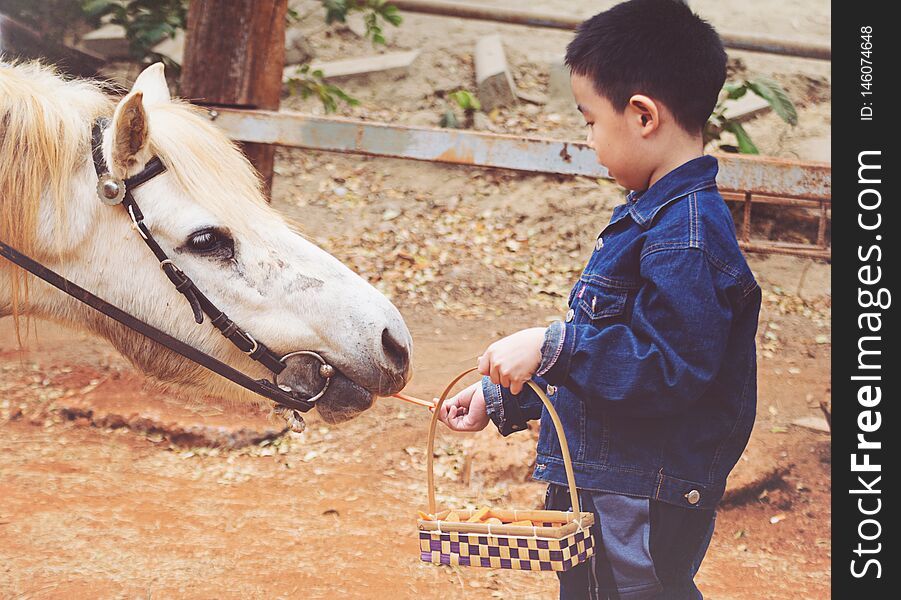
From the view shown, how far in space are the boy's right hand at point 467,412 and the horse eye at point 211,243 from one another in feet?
1.98

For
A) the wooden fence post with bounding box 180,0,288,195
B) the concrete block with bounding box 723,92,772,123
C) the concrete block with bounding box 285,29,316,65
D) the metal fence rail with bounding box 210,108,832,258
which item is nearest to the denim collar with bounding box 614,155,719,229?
the metal fence rail with bounding box 210,108,832,258

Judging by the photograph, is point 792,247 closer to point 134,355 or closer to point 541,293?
point 541,293

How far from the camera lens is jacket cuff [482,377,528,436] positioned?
68.2 inches

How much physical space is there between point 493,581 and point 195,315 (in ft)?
5.51

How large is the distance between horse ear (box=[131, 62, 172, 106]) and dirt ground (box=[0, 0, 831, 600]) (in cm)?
51

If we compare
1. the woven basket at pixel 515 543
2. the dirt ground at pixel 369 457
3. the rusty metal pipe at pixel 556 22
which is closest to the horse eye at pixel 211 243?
the dirt ground at pixel 369 457

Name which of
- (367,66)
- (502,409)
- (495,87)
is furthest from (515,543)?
(367,66)

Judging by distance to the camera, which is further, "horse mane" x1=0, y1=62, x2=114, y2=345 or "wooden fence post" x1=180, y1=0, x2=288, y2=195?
"wooden fence post" x1=180, y1=0, x2=288, y2=195

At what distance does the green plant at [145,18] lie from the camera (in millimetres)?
5410

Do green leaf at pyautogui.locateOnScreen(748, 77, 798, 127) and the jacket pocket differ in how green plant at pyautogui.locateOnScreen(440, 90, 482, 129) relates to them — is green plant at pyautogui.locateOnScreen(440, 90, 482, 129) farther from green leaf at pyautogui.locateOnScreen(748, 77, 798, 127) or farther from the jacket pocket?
the jacket pocket

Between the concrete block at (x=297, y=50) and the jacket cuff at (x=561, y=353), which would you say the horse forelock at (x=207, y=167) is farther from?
the concrete block at (x=297, y=50)

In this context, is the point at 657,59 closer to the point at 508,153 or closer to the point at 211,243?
the point at 211,243

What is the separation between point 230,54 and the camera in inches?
148
